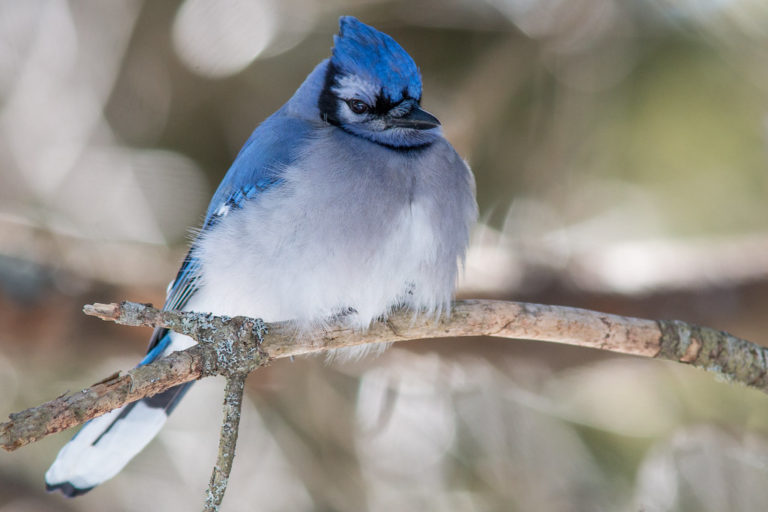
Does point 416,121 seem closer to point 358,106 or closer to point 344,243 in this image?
point 358,106

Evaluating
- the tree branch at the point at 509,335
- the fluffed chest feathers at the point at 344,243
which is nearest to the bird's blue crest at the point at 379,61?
the fluffed chest feathers at the point at 344,243

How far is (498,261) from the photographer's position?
3504mm

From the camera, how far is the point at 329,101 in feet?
8.48

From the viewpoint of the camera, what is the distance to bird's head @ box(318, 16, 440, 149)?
239 centimetres

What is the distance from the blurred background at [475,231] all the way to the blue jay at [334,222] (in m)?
0.99

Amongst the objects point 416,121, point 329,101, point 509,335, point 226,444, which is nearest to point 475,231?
point 329,101

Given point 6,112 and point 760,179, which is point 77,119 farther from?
point 760,179

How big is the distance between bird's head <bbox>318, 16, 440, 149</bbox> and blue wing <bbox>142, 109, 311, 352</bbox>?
176mm

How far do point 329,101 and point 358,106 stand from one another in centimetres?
15

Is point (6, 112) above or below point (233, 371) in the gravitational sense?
above

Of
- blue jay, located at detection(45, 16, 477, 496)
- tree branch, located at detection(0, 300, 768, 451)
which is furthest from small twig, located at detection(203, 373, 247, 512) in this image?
blue jay, located at detection(45, 16, 477, 496)

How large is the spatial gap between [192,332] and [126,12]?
2.75 metres

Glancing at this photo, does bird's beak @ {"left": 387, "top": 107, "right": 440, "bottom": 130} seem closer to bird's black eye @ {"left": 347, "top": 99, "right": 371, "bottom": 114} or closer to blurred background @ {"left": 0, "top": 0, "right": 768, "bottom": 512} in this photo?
bird's black eye @ {"left": 347, "top": 99, "right": 371, "bottom": 114}

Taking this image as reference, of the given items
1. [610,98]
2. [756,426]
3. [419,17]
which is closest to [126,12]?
[419,17]
